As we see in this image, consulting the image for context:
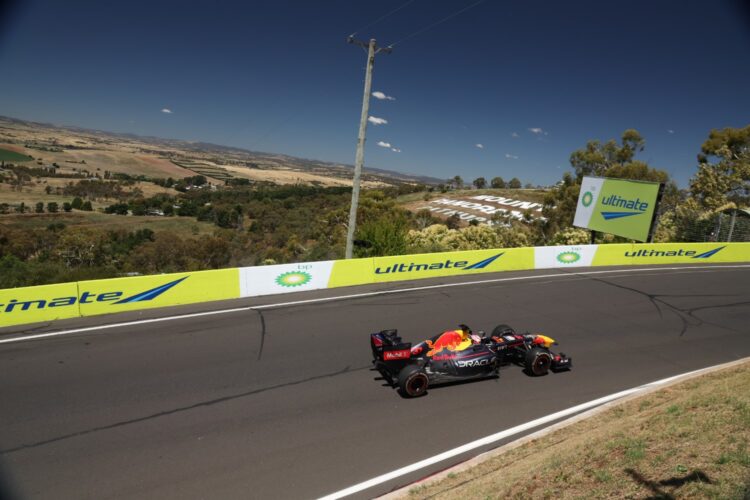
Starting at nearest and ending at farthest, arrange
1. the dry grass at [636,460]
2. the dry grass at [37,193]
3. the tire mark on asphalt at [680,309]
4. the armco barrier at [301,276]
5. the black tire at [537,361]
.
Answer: the dry grass at [636,460]
the black tire at [537,361]
the armco barrier at [301,276]
the tire mark on asphalt at [680,309]
the dry grass at [37,193]

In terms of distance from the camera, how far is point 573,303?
45.2 ft

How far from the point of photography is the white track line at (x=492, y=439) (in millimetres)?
5504

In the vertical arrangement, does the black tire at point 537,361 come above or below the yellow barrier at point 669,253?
below

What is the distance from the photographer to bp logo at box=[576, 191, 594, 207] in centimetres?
2470

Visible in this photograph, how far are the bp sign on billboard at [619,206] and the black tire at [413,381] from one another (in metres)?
19.5

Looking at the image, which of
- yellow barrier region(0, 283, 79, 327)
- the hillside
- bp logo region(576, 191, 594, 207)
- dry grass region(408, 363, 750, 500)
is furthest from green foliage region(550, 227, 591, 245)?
the hillside

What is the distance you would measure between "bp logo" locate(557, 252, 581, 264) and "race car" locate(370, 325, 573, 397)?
11959 mm

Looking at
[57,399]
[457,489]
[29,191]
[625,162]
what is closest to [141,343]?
[57,399]

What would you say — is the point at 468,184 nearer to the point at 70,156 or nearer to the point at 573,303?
the point at 70,156

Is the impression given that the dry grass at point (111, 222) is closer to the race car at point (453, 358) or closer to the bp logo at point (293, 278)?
the bp logo at point (293, 278)

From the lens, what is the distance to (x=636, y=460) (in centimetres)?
470

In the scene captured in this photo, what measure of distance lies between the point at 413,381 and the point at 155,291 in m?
8.72

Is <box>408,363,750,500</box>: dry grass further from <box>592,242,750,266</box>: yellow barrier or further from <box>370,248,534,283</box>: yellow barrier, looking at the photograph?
<box>592,242,750,266</box>: yellow barrier

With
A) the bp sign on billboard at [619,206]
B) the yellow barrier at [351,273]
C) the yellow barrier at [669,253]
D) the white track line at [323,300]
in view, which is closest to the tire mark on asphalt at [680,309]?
the white track line at [323,300]
